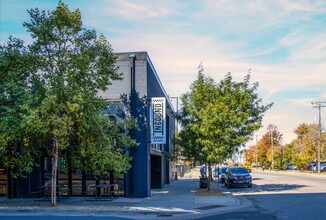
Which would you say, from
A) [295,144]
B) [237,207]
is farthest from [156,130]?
[295,144]

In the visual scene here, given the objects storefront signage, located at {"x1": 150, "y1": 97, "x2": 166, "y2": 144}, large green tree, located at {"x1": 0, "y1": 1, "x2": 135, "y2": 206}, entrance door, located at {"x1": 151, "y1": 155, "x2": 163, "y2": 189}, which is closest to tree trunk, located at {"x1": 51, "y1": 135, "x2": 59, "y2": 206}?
large green tree, located at {"x1": 0, "y1": 1, "x2": 135, "y2": 206}

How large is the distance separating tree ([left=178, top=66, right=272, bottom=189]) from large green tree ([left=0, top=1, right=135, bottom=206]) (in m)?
6.86

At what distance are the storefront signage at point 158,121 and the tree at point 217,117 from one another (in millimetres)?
3213

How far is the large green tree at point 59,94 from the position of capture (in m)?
16.0

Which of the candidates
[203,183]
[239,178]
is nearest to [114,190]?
[203,183]

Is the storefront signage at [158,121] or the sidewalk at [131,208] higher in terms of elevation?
the storefront signage at [158,121]

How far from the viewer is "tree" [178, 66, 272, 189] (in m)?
23.7

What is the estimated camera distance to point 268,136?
3578 inches

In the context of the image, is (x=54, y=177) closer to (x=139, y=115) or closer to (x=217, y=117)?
(x=139, y=115)

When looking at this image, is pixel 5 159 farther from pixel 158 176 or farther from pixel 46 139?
pixel 158 176

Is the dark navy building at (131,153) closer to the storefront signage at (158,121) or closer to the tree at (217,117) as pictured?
the storefront signage at (158,121)

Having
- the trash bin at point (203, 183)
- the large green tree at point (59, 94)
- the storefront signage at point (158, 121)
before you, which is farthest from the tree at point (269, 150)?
the large green tree at point (59, 94)

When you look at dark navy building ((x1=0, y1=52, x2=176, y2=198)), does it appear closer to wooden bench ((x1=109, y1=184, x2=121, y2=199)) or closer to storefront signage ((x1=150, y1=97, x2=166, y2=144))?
wooden bench ((x1=109, y1=184, x2=121, y2=199))

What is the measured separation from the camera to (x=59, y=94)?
1614cm
